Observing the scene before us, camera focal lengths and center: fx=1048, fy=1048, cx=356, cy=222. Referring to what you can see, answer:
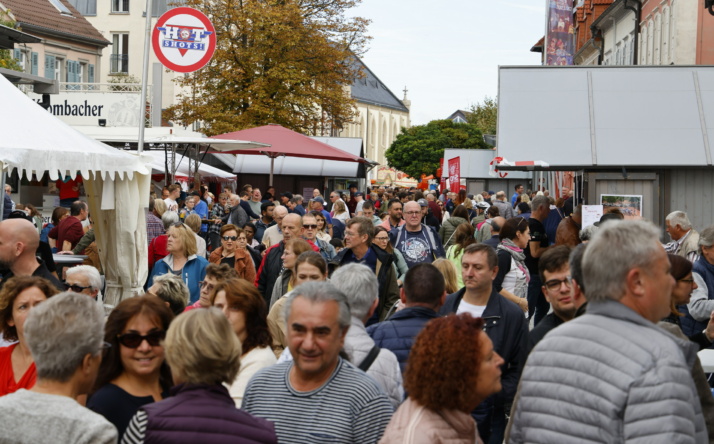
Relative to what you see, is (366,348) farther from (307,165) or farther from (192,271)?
(307,165)

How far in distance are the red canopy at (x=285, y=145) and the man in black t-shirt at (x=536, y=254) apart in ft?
31.7

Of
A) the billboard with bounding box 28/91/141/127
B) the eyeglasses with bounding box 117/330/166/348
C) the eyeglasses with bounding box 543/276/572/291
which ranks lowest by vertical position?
the eyeglasses with bounding box 117/330/166/348

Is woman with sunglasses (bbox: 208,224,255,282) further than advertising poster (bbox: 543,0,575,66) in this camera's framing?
No

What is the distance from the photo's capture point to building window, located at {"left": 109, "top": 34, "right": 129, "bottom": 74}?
70312 mm

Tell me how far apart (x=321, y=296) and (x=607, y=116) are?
13.9 m

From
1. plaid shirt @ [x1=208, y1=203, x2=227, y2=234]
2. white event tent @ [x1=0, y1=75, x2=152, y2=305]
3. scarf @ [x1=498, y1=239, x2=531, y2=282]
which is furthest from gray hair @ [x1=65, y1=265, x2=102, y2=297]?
plaid shirt @ [x1=208, y1=203, x2=227, y2=234]

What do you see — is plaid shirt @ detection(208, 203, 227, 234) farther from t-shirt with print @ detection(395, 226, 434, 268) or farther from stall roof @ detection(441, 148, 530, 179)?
stall roof @ detection(441, 148, 530, 179)

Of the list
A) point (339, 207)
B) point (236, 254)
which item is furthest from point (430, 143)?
point (236, 254)

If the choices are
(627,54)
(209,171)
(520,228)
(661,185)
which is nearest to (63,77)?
(209,171)

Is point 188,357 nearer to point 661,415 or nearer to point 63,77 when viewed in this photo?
point 661,415

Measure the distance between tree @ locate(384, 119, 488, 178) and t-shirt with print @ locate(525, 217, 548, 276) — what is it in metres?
97.4

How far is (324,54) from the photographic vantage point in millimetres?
46062

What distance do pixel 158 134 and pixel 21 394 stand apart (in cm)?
1853

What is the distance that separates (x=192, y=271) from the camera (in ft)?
31.8
